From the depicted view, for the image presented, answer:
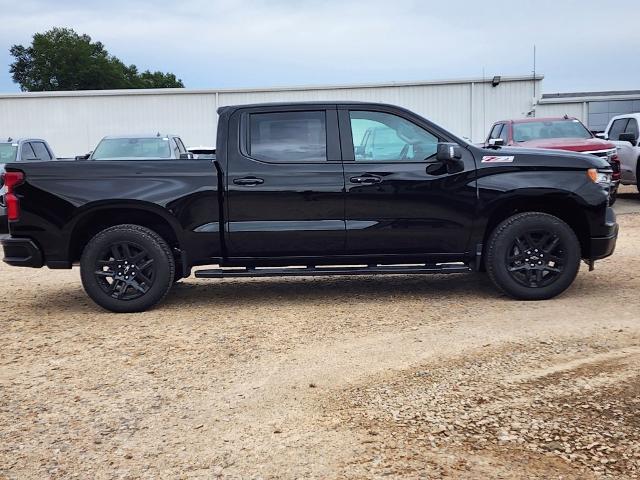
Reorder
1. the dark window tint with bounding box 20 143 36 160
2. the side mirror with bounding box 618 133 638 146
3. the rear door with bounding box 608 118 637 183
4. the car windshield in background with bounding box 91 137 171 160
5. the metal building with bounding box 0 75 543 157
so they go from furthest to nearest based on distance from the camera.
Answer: the metal building with bounding box 0 75 543 157 < the rear door with bounding box 608 118 637 183 < the side mirror with bounding box 618 133 638 146 < the dark window tint with bounding box 20 143 36 160 < the car windshield in background with bounding box 91 137 171 160

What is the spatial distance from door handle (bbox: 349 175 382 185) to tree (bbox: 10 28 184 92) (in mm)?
75916

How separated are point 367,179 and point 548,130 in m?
9.11

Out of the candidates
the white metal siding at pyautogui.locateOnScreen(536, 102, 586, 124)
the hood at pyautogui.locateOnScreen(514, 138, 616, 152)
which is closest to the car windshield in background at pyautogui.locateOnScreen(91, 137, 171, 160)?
the hood at pyautogui.locateOnScreen(514, 138, 616, 152)

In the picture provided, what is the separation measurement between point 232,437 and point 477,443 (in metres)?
1.24

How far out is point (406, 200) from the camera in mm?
6441

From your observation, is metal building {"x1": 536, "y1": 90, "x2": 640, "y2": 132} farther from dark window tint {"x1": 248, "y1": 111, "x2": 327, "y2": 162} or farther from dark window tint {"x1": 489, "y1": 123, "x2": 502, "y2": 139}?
dark window tint {"x1": 248, "y1": 111, "x2": 327, "y2": 162}

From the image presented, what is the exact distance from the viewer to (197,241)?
6.40 metres

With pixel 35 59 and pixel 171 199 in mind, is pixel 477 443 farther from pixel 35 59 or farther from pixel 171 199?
pixel 35 59

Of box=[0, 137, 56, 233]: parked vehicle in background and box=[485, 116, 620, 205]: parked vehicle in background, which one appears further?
box=[0, 137, 56, 233]: parked vehicle in background

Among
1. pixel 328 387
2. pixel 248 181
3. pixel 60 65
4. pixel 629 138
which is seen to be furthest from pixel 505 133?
pixel 60 65

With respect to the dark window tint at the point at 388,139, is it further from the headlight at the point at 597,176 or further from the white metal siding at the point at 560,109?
the white metal siding at the point at 560,109

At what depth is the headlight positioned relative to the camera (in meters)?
6.52

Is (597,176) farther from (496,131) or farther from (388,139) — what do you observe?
(496,131)

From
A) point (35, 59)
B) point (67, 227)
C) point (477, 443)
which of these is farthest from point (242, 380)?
point (35, 59)
